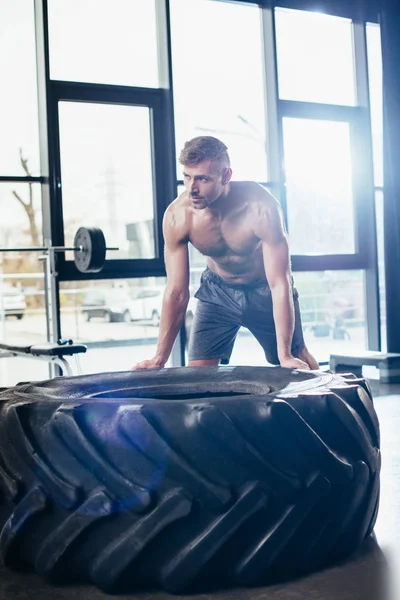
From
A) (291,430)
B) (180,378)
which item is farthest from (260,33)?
(291,430)

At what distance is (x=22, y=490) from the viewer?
130cm

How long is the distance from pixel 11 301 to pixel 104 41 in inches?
74.6

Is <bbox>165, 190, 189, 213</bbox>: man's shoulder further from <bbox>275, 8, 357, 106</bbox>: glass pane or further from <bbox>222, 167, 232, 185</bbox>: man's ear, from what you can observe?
<bbox>275, 8, 357, 106</bbox>: glass pane

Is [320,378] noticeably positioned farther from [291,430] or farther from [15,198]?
[15,198]

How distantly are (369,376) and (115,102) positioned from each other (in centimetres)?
271

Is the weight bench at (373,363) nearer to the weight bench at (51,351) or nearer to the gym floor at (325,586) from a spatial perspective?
the weight bench at (51,351)

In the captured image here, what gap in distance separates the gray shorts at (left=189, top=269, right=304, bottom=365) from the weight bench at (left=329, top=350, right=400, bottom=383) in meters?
2.27

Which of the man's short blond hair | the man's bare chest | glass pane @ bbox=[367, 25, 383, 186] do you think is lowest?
the man's bare chest

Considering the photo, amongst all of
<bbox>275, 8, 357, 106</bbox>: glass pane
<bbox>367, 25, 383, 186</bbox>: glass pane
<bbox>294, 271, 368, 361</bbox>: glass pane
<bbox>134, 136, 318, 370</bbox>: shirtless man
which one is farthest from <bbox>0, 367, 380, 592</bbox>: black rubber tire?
<bbox>367, 25, 383, 186</bbox>: glass pane

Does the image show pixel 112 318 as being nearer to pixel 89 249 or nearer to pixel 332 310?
pixel 89 249

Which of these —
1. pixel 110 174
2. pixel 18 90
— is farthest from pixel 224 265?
pixel 18 90

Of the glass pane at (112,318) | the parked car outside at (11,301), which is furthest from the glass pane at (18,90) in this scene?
the glass pane at (112,318)

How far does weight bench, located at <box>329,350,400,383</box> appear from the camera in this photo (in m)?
4.80

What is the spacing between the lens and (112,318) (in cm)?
501
